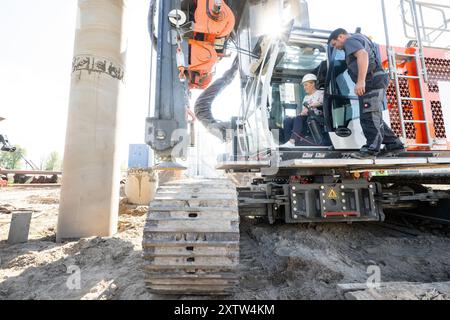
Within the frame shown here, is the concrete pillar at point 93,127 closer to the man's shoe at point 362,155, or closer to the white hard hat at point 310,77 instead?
the white hard hat at point 310,77

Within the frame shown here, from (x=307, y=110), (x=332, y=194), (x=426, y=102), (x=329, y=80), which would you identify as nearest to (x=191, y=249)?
(x=332, y=194)

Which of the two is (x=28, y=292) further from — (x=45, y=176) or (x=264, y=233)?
(x=45, y=176)

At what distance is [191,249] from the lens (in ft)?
6.55

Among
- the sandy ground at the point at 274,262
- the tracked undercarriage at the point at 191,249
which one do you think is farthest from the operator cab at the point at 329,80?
the tracked undercarriage at the point at 191,249

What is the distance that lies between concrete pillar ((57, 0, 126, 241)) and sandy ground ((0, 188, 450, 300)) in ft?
1.50

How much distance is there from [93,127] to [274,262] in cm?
343

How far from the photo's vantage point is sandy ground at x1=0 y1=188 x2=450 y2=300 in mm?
2400

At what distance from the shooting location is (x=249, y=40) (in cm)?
435

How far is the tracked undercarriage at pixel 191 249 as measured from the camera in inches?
76.0

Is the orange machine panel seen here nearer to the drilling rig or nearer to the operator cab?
the drilling rig

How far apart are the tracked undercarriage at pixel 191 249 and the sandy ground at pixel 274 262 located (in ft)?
1.09

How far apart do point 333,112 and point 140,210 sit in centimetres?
503

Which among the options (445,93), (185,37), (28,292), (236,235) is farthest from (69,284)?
(445,93)

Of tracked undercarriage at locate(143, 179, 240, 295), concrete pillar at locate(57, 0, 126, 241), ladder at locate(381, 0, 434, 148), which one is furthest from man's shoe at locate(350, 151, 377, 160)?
concrete pillar at locate(57, 0, 126, 241)
